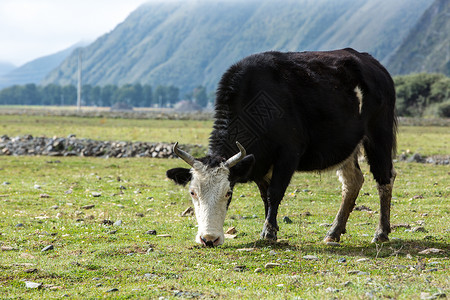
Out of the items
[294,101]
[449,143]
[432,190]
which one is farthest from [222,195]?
[449,143]

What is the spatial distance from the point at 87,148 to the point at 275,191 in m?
22.0

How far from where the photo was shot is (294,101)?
10023 millimetres

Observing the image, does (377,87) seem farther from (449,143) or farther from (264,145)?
(449,143)

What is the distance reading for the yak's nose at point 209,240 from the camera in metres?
8.63

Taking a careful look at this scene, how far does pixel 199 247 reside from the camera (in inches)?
360

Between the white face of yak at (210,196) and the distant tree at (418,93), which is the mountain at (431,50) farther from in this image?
the white face of yak at (210,196)

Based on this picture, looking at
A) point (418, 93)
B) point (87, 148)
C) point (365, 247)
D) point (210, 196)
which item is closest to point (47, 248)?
point (210, 196)

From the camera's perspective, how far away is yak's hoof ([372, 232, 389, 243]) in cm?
974

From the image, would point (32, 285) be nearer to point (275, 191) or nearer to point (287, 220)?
point (275, 191)

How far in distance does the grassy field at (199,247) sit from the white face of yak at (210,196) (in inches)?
16.2

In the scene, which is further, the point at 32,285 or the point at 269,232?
the point at 269,232

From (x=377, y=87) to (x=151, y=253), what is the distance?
226 inches

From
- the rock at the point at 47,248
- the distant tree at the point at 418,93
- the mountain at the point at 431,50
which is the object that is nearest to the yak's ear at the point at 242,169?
the rock at the point at 47,248

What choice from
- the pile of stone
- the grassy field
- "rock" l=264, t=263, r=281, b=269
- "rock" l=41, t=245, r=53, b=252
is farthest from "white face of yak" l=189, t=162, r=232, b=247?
the pile of stone
